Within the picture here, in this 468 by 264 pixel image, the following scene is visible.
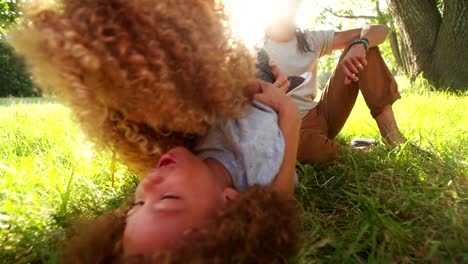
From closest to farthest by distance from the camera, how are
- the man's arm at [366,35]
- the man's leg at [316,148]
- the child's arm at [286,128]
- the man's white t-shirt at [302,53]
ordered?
the child's arm at [286,128], the man's leg at [316,148], the man's arm at [366,35], the man's white t-shirt at [302,53]

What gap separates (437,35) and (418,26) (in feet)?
1.05

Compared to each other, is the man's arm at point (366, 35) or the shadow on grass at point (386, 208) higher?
the man's arm at point (366, 35)

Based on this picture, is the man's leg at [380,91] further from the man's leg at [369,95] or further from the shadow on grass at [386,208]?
the shadow on grass at [386,208]

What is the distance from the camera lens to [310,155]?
2.06 m

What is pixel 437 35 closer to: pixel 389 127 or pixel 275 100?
pixel 389 127

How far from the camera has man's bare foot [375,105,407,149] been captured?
2274mm

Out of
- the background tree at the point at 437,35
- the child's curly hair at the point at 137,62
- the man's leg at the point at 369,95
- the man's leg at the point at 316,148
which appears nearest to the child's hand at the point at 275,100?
the child's curly hair at the point at 137,62

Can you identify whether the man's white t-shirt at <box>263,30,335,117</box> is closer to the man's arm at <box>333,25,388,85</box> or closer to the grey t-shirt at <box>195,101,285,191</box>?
the man's arm at <box>333,25,388,85</box>

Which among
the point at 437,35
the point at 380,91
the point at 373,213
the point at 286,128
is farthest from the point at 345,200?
the point at 437,35

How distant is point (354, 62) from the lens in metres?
2.07

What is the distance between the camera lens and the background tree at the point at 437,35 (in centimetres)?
565

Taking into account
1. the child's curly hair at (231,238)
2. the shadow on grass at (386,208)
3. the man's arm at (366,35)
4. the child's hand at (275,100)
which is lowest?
the shadow on grass at (386,208)

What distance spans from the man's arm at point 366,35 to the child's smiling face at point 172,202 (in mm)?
1431

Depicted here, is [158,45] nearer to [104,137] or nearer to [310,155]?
[104,137]
